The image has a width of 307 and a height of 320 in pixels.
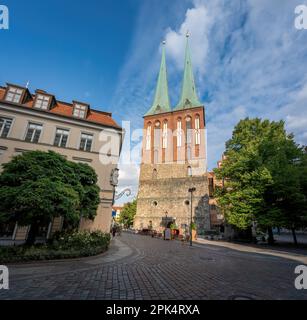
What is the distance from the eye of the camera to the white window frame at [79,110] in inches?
777

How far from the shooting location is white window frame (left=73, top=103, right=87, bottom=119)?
19.7 m

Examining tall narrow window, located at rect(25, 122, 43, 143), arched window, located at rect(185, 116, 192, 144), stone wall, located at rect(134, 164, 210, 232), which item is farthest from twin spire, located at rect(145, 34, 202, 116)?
tall narrow window, located at rect(25, 122, 43, 143)

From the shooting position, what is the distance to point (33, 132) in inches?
696

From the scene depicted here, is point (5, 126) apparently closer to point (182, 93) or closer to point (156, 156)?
point (156, 156)

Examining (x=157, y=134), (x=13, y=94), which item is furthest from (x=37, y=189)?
(x=157, y=134)

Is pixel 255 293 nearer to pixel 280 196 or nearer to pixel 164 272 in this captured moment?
pixel 164 272

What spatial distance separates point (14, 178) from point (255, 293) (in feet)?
37.2

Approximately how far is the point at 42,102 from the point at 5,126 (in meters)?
4.20

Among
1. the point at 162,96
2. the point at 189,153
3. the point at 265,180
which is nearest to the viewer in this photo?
the point at 265,180

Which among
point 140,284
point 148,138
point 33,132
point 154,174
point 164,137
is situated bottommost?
point 140,284

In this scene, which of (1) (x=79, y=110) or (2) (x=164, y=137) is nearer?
(1) (x=79, y=110)

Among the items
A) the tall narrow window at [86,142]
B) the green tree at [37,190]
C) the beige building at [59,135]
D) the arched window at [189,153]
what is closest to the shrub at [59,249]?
the green tree at [37,190]

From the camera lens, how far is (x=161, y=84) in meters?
52.8

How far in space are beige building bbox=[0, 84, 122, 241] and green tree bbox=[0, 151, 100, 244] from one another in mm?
7567
